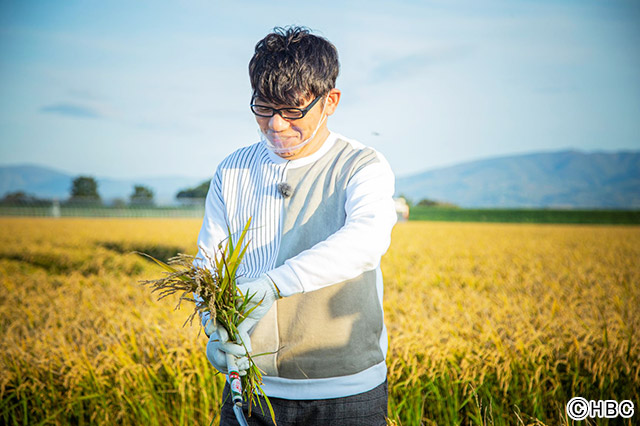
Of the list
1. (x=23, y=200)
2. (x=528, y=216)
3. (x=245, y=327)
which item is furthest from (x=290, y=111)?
(x=528, y=216)

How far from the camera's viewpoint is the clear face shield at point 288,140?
1.61m

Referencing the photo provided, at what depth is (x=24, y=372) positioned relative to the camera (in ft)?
10.8

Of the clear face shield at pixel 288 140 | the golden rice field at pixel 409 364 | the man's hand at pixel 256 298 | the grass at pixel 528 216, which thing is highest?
the clear face shield at pixel 288 140

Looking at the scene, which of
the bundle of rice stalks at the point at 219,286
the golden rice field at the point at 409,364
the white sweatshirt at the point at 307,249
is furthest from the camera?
the golden rice field at the point at 409,364

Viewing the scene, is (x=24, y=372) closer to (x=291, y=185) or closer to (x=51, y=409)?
(x=51, y=409)

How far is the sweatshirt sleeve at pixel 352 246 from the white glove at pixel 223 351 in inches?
10.9

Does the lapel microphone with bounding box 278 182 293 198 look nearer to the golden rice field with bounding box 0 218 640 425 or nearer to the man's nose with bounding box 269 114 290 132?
the man's nose with bounding box 269 114 290 132

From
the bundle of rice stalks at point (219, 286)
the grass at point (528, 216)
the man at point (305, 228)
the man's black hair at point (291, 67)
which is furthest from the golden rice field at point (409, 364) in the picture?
the grass at point (528, 216)

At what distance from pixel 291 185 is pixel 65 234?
1250 cm

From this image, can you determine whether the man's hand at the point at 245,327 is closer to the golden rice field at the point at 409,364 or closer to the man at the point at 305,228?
the man at the point at 305,228

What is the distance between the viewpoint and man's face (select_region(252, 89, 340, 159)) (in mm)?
1592

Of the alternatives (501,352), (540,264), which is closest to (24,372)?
(501,352)

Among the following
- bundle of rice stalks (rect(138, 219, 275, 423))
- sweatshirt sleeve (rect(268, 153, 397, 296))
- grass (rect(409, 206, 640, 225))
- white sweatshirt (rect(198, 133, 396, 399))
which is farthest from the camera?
grass (rect(409, 206, 640, 225))

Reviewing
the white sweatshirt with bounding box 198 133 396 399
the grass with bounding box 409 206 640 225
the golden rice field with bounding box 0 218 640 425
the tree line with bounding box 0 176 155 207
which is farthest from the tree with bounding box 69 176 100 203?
the white sweatshirt with bounding box 198 133 396 399
